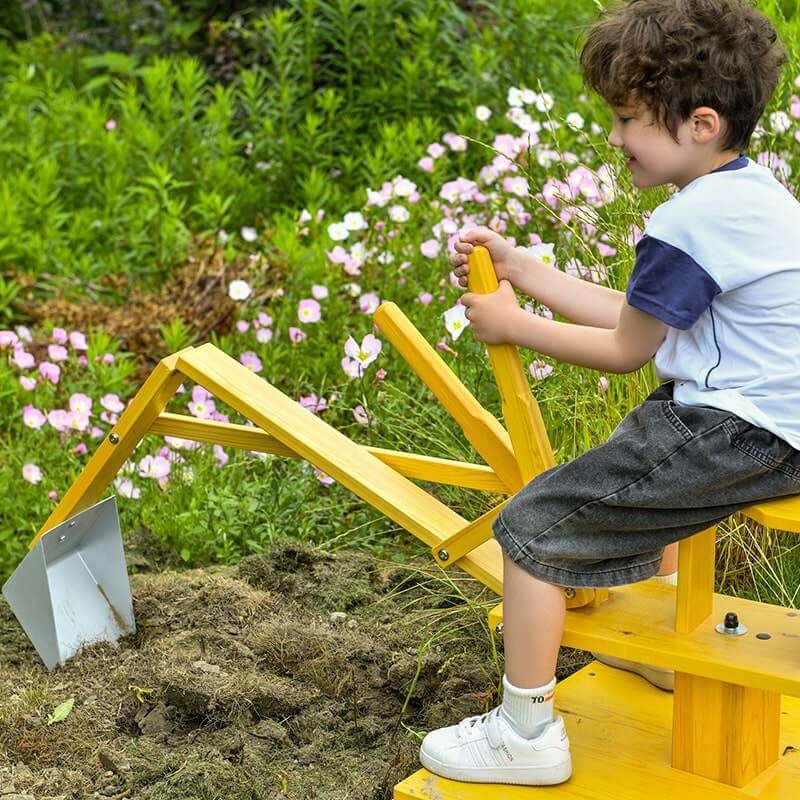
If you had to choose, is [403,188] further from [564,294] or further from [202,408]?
[564,294]

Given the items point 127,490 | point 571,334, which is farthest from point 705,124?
point 127,490

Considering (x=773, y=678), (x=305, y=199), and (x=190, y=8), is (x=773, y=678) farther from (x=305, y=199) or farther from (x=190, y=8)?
(x=190, y=8)

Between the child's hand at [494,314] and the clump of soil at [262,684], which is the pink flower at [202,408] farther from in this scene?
the child's hand at [494,314]

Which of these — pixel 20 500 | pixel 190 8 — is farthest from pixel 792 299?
pixel 190 8

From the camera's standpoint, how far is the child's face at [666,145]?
2.15 meters

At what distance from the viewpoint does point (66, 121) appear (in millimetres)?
5957

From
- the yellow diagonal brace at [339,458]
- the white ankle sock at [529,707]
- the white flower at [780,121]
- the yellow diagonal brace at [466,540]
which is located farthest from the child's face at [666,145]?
the white flower at [780,121]

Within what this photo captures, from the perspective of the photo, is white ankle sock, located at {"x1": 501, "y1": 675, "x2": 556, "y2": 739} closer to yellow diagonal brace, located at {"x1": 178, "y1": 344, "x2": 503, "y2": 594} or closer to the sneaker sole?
the sneaker sole

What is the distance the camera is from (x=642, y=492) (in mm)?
2137

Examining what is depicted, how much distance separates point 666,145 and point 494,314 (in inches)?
15.7

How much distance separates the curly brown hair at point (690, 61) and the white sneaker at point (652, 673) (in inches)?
40.7

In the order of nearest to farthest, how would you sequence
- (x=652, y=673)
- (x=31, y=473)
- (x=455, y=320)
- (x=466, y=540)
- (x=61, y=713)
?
1. (x=466, y=540)
2. (x=652, y=673)
3. (x=61, y=713)
4. (x=455, y=320)
5. (x=31, y=473)

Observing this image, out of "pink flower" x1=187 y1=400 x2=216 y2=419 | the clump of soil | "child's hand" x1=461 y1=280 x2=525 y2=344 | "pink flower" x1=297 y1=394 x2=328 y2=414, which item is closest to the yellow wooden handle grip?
"child's hand" x1=461 y1=280 x2=525 y2=344

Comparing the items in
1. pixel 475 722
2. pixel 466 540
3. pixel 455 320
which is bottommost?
pixel 475 722
